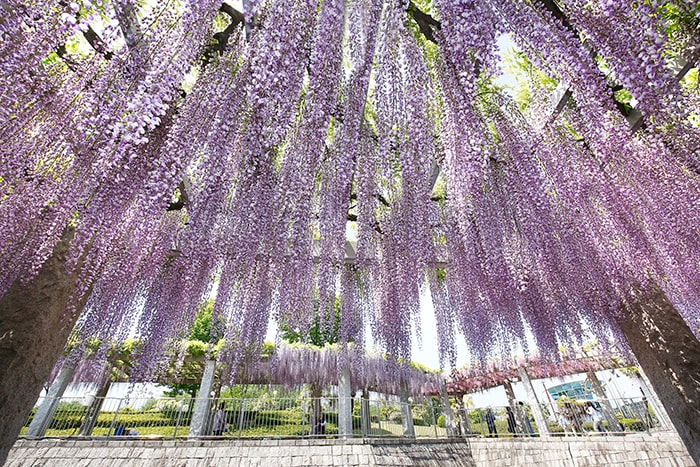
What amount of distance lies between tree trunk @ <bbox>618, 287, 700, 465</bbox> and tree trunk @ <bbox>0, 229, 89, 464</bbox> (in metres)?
6.06

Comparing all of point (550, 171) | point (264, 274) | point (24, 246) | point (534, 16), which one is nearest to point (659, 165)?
point (550, 171)

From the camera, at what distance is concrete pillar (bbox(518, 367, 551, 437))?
1029 cm

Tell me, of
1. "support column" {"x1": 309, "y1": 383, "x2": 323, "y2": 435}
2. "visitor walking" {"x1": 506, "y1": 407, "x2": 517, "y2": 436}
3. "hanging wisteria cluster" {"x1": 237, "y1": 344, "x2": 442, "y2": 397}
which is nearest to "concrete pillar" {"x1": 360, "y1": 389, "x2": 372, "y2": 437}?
"support column" {"x1": 309, "y1": 383, "x2": 323, "y2": 435}

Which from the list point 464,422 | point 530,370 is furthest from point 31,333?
point 530,370

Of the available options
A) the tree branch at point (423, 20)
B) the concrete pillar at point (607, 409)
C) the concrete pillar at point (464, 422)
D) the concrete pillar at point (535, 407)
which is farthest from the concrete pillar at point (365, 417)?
the tree branch at point (423, 20)

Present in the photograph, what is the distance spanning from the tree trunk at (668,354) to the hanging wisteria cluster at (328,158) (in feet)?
0.66

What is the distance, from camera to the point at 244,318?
519cm

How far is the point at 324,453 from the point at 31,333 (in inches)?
211

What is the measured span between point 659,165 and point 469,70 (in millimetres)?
2830

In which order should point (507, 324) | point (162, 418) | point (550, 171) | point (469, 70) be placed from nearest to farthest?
point (469, 70) < point (550, 171) < point (507, 324) < point (162, 418)

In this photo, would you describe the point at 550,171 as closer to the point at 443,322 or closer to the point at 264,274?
the point at 443,322

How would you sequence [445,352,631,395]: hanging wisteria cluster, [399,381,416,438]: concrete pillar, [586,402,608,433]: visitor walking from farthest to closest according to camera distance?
[445,352,631,395]: hanging wisteria cluster, [586,402,608,433]: visitor walking, [399,381,416,438]: concrete pillar

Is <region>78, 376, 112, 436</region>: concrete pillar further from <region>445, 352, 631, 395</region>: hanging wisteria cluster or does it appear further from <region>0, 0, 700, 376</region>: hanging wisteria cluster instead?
<region>445, 352, 631, 395</region>: hanging wisteria cluster

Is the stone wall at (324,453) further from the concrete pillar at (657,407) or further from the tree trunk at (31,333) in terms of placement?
the tree trunk at (31,333)
